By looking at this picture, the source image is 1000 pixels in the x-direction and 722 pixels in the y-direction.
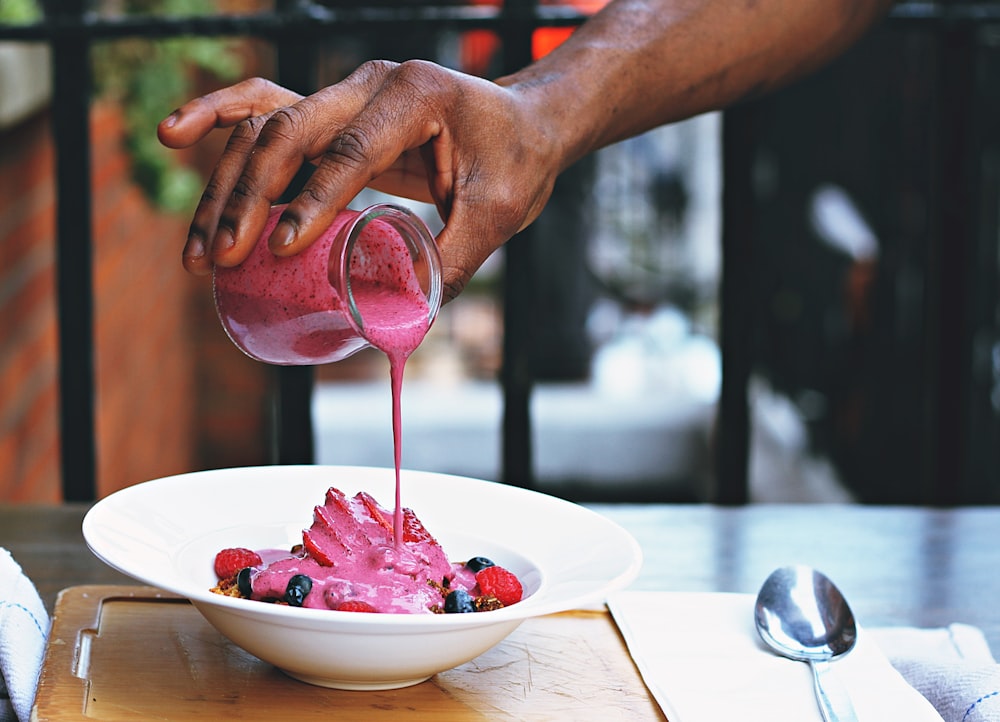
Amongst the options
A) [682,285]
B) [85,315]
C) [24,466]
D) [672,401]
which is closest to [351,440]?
[672,401]

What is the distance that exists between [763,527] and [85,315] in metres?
0.86

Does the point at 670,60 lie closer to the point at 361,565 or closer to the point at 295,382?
the point at 295,382

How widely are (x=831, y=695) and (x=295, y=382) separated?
77 centimetres

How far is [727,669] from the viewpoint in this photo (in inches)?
38.6

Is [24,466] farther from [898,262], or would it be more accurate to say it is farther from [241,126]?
[898,262]

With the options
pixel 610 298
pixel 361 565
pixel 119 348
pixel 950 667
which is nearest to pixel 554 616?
pixel 361 565

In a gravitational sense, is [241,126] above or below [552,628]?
above

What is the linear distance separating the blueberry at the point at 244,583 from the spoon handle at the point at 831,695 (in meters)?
0.44

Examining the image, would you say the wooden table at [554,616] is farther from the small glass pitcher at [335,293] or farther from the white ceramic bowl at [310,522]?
the small glass pitcher at [335,293]

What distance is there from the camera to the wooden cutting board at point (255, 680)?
33.9 inches

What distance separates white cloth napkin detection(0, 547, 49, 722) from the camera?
2.90 ft

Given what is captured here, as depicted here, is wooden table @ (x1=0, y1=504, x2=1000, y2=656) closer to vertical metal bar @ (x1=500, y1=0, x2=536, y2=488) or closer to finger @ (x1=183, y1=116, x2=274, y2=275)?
vertical metal bar @ (x1=500, y1=0, x2=536, y2=488)

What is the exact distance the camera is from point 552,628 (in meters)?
1.04

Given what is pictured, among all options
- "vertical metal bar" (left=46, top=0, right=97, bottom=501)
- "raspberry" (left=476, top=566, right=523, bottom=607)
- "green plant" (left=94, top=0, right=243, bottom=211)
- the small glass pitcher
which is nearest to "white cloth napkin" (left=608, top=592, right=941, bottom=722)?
"raspberry" (left=476, top=566, right=523, bottom=607)
